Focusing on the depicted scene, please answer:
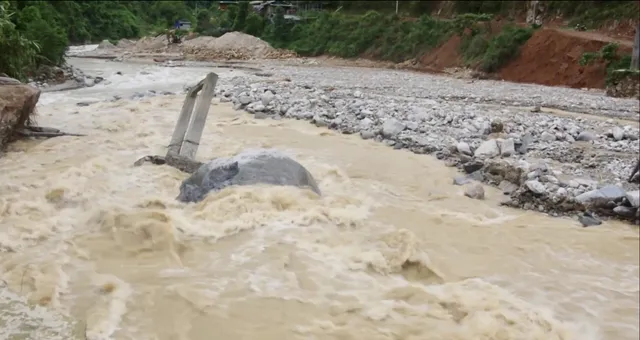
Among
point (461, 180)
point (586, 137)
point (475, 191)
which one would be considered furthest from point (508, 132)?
point (475, 191)

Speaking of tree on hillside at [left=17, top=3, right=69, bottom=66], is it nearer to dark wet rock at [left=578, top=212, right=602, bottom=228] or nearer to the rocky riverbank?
the rocky riverbank

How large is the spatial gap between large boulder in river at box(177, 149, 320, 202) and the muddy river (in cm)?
20

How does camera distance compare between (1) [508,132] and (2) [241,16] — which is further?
(2) [241,16]

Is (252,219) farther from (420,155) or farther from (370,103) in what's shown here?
(370,103)

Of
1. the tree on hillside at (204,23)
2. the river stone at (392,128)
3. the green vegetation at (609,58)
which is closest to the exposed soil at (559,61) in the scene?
the green vegetation at (609,58)

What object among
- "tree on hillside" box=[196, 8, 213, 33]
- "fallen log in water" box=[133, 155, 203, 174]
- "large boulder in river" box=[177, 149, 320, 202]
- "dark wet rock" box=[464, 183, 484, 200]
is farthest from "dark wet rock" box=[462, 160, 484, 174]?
"tree on hillside" box=[196, 8, 213, 33]

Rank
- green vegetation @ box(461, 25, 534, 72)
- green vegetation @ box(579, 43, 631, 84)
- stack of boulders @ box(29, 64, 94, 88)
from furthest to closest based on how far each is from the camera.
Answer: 1. green vegetation @ box(461, 25, 534, 72)
2. green vegetation @ box(579, 43, 631, 84)
3. stack of boulders @ box(29, 64, 94, 88)

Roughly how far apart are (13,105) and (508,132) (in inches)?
322

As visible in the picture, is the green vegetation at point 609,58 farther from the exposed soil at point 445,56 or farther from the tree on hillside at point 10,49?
the tree on hillside at point 10,49

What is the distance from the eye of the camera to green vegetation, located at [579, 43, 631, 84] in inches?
771

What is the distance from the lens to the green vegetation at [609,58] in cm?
1958

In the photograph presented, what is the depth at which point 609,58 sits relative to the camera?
20172 mm

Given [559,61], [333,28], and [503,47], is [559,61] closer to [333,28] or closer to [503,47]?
[503,47]

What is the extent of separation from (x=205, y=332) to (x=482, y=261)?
2722 mm
